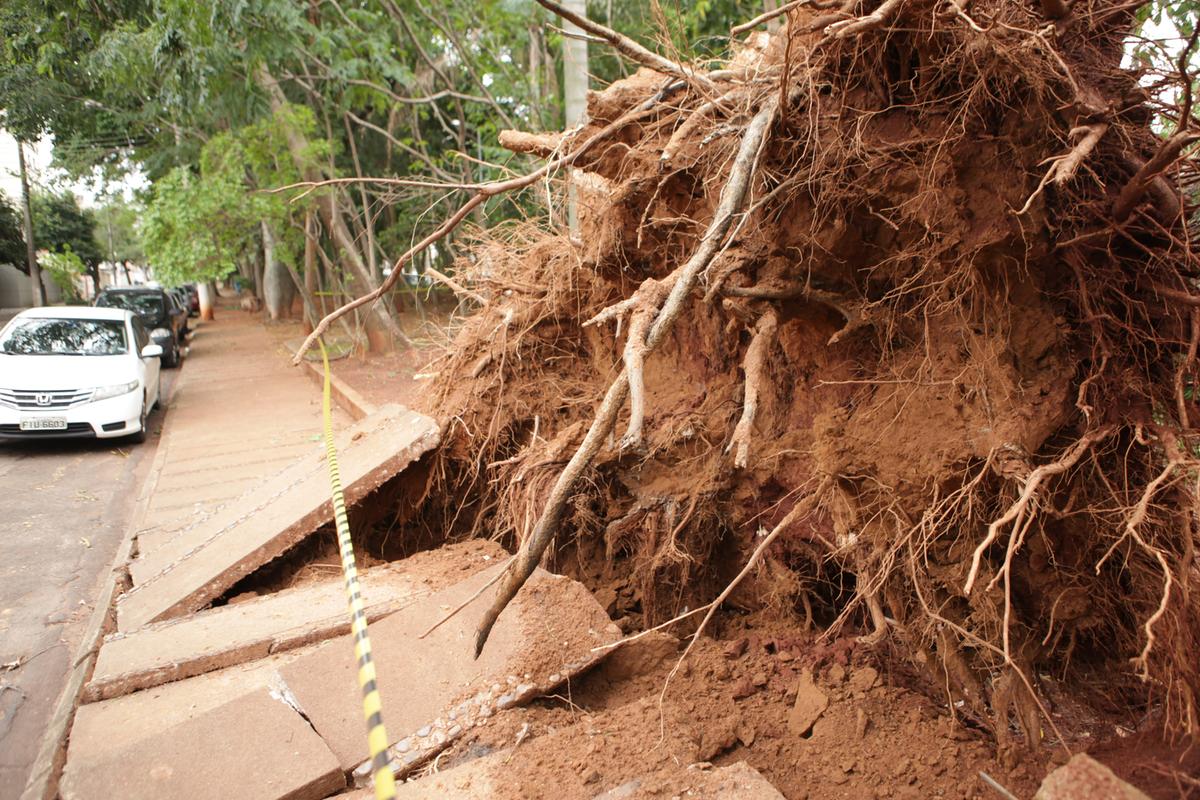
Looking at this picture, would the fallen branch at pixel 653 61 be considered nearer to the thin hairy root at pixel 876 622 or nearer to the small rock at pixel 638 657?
the thin hairy root at pixel 876 622

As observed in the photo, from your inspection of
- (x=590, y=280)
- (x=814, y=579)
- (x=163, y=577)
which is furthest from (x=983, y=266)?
(x=163, y=577)

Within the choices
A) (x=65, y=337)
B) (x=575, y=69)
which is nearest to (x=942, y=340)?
(x=575, y=69)

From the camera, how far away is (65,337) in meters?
10.3

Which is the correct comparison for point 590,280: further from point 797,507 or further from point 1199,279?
point 1199,279

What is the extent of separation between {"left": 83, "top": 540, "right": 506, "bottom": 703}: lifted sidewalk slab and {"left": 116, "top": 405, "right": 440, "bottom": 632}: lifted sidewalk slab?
0.32 metres

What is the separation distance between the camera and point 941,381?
11.0 feet

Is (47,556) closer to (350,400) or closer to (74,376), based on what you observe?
(74,376)

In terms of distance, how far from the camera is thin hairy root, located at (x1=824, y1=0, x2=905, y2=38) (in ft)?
9.02

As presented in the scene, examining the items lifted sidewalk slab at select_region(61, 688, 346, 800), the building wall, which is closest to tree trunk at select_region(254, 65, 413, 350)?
lifted sidewalk slab at select_region(61, 688, 346, 800)

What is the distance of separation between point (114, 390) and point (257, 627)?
713cm

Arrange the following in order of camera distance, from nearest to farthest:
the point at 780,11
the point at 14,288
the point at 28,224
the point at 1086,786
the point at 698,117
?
the point at 1086,786
the point at 780,11
the point at 698,117
the point at 28,224
the point at 14,288

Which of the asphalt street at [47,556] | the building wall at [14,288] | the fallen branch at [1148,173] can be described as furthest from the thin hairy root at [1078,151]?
the building wall at [14,288]

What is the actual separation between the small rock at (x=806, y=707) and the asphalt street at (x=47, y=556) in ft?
11.7

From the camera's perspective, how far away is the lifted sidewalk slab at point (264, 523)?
4.54 m
